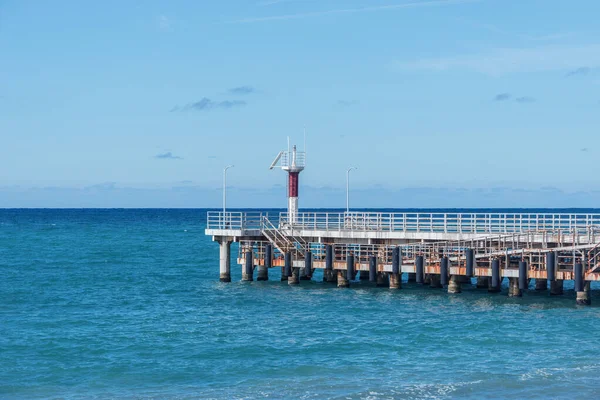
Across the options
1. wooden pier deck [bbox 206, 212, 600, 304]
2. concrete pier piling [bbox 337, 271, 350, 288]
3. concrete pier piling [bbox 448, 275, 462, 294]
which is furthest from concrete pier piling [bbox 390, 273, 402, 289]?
concrete pier piling [bbox 448, 275, 462, 294]

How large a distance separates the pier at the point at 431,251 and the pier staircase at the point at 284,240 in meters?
0.05

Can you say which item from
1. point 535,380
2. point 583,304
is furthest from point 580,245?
point 535,380

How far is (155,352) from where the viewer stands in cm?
3088

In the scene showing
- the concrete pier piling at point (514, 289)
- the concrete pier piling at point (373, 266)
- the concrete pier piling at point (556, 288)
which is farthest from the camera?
the concrete pier piling at point (373, 266)

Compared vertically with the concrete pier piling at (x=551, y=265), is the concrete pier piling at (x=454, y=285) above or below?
below

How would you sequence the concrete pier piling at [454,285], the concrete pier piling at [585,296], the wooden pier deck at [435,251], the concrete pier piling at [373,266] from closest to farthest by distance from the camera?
1. the concrete pier piling at [585,296]
2. the wooden pier deck at [435,251]
3. the concrete pier piling at [454,285]
4. the concrete pier piling at [373,266]

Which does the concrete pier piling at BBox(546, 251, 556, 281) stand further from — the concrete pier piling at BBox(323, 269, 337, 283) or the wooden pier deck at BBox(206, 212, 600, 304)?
the concrete pier piling at BBox(323, 269, 337, 283)

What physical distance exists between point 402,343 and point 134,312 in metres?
13.9

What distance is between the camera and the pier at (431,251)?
129 ft

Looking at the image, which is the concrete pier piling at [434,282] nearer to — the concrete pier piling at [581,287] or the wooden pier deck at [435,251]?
the wooden pier deck at [435,251]

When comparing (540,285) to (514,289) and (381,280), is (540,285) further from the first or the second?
(381,280)

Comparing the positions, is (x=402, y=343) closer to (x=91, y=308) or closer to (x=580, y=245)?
(x=580, y=245)

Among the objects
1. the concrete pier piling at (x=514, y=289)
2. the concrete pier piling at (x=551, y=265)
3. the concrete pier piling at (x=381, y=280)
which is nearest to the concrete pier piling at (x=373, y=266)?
the concrete pier piling at (x=381, y=280)

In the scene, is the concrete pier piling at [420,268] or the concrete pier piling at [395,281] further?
the concrete pier piling at [395,281]
